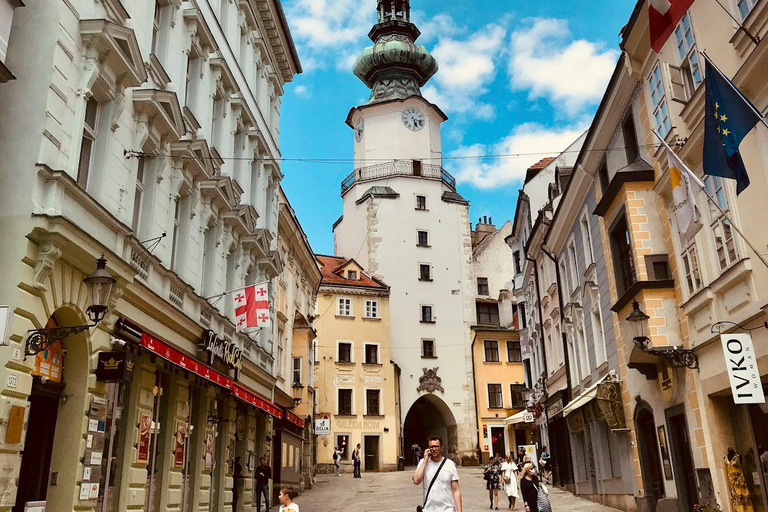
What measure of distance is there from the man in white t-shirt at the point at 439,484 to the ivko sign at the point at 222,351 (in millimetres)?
9068

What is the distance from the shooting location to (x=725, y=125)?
32.0 ft

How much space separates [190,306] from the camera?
51.9ft

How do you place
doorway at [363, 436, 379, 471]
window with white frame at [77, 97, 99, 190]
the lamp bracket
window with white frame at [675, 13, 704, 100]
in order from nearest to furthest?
the lamp bracket < window with white frame at [77, 97, 99, 190] < window with white frame at [675, 13, 704, 100] < doorway at [363, 436, 379, 471]

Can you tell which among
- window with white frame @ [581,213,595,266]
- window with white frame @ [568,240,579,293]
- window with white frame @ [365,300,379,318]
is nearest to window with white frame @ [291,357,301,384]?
window with white frame @ [568,240,579,293]

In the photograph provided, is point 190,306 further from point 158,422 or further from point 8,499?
point 8,499

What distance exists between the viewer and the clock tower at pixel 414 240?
5056cm

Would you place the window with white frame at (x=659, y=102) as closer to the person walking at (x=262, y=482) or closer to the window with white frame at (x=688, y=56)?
the window with white frame at (x=688, y=56)

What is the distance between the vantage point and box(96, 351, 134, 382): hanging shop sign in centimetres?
1090

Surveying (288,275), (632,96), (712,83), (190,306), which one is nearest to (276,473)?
(288,275)

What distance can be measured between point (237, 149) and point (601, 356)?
12.7 meters

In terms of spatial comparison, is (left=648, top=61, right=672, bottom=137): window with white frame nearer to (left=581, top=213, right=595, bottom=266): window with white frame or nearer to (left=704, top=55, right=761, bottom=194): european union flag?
(left=704, top=55, right=761, bottom=194): european union flag

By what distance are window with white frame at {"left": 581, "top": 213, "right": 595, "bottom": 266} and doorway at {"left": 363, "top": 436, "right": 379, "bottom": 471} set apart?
27.4 metres

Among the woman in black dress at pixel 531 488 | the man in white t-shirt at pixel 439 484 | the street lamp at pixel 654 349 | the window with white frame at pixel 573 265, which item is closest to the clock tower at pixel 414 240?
the window with white frame at pixel 573 265

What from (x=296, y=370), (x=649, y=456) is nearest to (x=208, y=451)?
(x=649, y=456)
